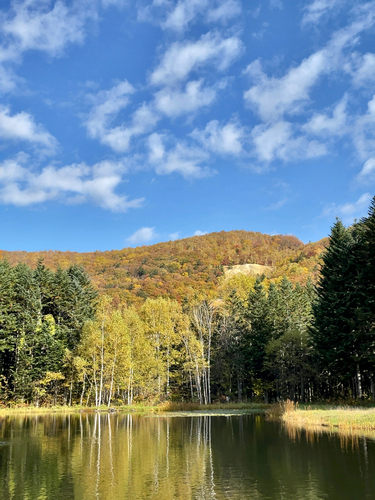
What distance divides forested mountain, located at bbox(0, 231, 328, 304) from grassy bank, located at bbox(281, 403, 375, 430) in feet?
148

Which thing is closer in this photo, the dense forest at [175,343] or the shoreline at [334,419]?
the shoreline at [334,419]

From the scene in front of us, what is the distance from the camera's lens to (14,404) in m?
51.0

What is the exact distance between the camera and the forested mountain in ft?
315

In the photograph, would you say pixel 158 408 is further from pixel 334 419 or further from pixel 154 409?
pixel 334 419

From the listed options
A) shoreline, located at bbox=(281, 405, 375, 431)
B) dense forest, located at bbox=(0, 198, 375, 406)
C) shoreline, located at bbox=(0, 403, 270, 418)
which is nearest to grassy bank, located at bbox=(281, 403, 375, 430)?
shoreline, located at bbox=(281, 405, 375, 431)

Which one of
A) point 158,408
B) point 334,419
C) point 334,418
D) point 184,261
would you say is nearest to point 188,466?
point 334,419

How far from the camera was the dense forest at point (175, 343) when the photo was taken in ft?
138

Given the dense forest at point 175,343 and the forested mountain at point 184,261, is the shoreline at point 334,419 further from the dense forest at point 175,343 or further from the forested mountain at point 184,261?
the forested mountain at point 184,261

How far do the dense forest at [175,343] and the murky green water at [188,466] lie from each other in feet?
64.1

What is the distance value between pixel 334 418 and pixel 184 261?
102 m

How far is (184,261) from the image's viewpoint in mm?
129000

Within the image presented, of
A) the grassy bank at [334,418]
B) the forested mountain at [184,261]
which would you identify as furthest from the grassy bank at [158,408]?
the forested mountain at [184,261]

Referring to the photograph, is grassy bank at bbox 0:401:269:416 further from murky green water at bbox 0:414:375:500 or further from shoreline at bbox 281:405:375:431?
murky green water at bbox 0:414:375:500

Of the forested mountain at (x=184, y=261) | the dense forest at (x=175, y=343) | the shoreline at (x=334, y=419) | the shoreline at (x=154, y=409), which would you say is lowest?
the shoreline at (x=154, y=409)
